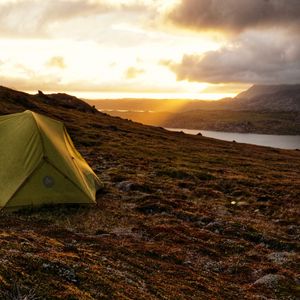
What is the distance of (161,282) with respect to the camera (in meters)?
12.4

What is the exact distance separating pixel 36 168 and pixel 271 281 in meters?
14.7

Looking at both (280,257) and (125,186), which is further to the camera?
(125,186)

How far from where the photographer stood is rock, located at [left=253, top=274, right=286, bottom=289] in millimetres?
15182

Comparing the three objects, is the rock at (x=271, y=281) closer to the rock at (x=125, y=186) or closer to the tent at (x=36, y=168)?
the tent at (x=36, y=168)

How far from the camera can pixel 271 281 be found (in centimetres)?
1549

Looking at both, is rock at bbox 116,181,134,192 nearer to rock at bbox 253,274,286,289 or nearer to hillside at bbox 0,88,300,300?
hillside at bbox 0,88,300,300

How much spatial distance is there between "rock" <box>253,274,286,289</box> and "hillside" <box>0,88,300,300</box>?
0.13ft

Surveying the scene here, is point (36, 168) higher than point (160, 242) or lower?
higher

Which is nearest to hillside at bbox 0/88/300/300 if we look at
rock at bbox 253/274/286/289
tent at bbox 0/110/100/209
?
rock at bbox 253/274/286/289

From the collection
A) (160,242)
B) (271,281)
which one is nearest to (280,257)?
(271,281)

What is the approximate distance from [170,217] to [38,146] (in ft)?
31.9

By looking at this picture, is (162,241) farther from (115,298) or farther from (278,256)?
(115,298)

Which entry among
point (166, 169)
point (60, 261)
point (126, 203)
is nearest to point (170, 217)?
point (126, 203)

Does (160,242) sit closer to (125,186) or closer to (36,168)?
(36,168)
